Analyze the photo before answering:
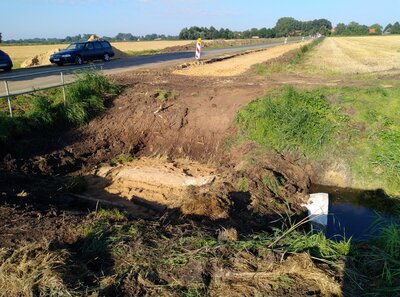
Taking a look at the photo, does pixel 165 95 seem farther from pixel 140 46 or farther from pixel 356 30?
pixel 356 30

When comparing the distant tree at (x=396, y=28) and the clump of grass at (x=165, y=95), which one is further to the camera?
the distant tree at (x=396, y=28)

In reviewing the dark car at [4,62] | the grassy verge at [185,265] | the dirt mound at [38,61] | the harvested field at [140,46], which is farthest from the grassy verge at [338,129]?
the harvested field at [140,46]

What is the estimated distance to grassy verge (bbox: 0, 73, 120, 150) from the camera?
10078mm

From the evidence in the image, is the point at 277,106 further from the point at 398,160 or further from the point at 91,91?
the point at 91,91

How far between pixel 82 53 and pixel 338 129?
19.4m

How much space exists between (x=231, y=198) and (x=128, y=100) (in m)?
6.32

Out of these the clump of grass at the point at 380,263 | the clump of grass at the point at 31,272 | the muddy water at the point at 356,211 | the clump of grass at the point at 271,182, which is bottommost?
the muddy water at the point at 356,211

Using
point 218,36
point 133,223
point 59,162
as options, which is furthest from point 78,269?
point 218,36

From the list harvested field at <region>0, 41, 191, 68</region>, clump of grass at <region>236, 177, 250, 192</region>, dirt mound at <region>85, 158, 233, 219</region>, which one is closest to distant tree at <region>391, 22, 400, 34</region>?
harvested field at <region>0, 41, 191, 68</region>

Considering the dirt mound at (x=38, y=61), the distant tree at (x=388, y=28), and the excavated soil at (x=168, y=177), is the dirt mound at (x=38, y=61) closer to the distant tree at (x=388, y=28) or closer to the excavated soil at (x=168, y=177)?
the excavated soil at (x=168, y=177)

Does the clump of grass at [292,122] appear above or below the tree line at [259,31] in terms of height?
below

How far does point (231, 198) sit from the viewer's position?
7.98m

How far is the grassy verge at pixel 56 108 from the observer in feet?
33.1

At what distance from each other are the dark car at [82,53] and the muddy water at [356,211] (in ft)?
64.4
